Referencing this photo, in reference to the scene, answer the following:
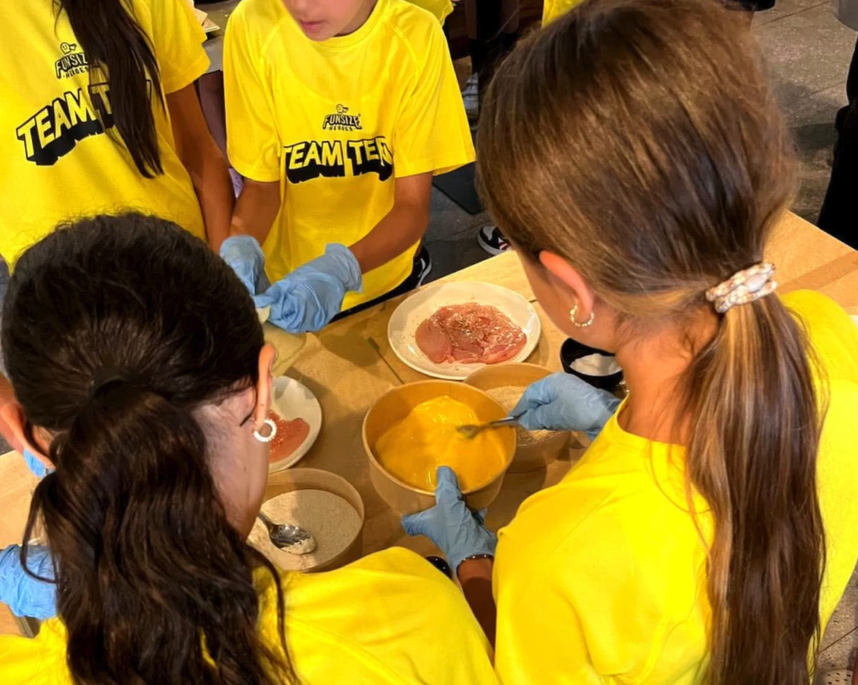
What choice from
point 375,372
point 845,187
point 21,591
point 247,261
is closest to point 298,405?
point 375,372

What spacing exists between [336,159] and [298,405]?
599 millimetres

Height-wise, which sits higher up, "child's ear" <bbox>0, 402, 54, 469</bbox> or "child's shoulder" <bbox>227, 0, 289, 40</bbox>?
"child's shoulder" <bbox>227, 0, 289, 40</bbox>

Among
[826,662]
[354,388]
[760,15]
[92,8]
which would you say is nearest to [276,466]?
[354,388]

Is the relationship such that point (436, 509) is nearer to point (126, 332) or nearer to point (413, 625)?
point (413, 625)

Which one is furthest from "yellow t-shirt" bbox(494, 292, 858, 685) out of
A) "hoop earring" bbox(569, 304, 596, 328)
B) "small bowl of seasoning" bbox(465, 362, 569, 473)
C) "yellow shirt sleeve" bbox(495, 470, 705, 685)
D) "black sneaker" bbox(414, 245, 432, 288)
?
"black sneaker" bbox(414, 245, 432, 288)

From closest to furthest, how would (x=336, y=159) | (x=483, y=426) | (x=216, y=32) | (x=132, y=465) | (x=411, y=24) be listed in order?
(x=132, y=465), (x=483, y=426), (x=411, y=24), (x=336, y=159), (x=216, y=32)

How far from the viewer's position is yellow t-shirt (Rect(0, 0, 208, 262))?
4.17 ft

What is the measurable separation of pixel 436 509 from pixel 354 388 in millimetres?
380

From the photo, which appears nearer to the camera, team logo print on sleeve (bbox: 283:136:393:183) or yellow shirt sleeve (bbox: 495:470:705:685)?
yellow shirt sleeve (bbox: 495:470:705:685)

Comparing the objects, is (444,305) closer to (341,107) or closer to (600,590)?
(341,107)

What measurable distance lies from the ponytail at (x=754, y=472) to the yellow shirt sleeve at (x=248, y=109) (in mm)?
1154

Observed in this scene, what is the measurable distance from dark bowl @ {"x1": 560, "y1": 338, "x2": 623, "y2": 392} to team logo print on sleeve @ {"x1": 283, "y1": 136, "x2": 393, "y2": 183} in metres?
0.60

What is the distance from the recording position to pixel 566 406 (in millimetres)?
1164

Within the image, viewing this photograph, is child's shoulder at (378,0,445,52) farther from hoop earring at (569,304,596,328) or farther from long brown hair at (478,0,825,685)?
hoop earring at (569,304,596,328)
